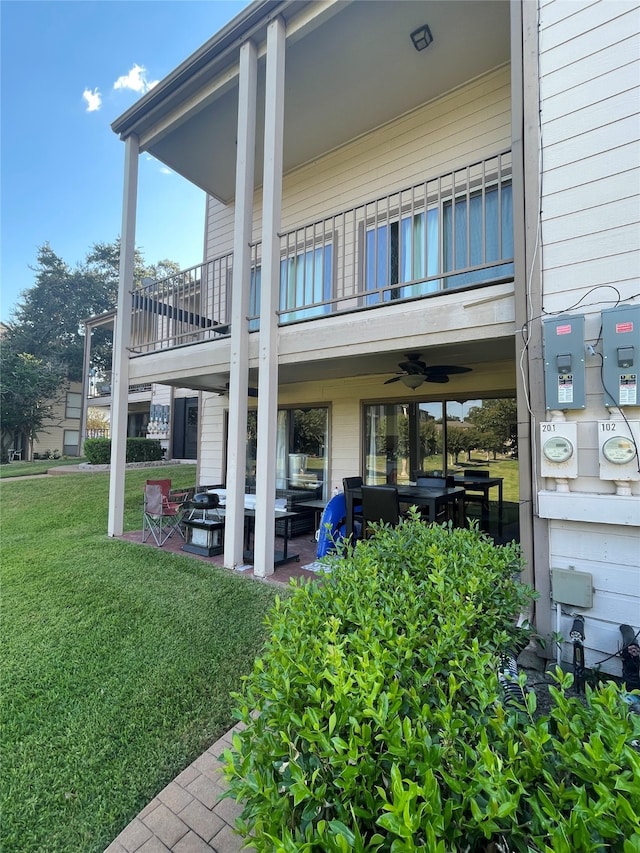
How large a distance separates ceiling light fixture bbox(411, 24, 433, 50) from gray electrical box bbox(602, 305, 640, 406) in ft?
14.5

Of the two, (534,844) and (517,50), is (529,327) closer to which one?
(517,50)

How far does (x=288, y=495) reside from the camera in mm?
7605

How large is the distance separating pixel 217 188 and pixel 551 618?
9.03 m

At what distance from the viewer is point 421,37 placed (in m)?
4.81

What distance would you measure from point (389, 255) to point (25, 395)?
21.0m

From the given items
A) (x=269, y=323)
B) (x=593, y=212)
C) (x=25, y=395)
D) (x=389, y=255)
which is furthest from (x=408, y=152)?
(x=25, y=395)

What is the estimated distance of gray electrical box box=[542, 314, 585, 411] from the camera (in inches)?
111

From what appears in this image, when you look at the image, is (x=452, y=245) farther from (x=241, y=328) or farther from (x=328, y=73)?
(x=328, y=73)

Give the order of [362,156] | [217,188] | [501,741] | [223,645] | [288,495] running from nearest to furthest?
[501,741] → [223,645] → [362,156] → [288,495] → [217,188]

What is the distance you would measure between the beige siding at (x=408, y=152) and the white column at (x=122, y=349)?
2.29 m

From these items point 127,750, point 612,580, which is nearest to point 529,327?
point 612,580

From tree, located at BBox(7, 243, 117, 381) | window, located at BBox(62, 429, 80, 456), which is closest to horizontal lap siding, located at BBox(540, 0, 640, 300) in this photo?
window, located at BBox(62, 429, 80, 456)

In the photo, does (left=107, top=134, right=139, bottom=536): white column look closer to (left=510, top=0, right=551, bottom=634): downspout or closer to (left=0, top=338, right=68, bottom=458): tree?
(left=510, top=0, right=551, bottom=634): downspout

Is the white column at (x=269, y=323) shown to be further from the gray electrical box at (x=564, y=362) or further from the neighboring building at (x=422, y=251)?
the gray electrical box at (x=564, y=362)
